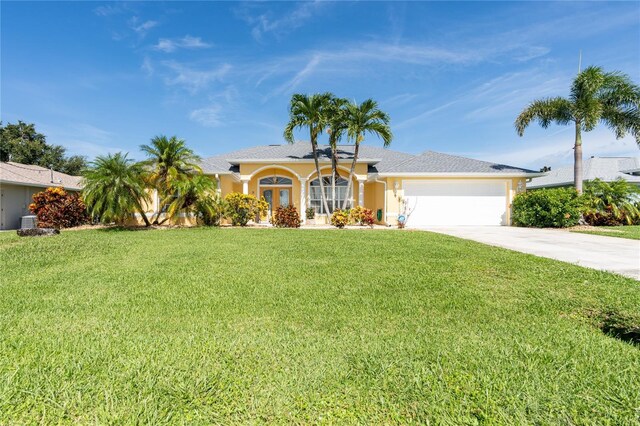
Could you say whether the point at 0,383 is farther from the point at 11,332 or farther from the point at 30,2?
the point at 30,2

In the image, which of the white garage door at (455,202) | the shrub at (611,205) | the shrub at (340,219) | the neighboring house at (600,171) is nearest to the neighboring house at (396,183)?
the white garage door at (455,202)

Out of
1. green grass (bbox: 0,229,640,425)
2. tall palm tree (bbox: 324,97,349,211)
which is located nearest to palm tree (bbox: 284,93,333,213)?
tall palm tree (bbox: 324,97,349,211)

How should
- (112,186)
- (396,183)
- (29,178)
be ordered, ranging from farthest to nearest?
(396,183) → (29,178) → (112,186)

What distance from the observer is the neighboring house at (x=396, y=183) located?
63.0 ft

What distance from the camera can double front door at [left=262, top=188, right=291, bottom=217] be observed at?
69.8 feet

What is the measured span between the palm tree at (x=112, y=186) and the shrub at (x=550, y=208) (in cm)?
2141

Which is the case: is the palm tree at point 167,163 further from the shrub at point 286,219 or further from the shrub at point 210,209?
the shrub at point 286,219

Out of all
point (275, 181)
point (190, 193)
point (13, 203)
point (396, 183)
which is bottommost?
point (13, 203)

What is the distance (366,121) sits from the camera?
1806 centimetres

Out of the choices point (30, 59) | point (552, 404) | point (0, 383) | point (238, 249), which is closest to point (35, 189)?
point (30, 59)

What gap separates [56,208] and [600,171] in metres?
43.2

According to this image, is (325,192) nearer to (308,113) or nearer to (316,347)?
(308,113)

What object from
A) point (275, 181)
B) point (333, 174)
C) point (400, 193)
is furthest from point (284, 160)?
point (400, 193)

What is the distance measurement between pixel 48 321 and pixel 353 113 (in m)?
16.8
